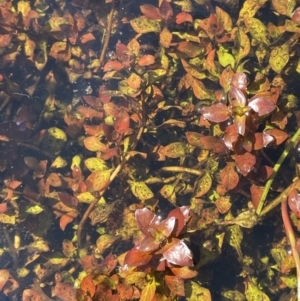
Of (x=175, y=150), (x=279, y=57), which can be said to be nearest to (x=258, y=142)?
(x=175, y=150)

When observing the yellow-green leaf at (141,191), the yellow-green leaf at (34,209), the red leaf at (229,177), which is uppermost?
the red leaf at (229,177)

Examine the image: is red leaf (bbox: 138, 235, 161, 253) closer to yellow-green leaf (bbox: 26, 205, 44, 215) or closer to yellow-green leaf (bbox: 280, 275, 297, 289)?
yellow-green leaf (bbox: 280, 275, 297, 289)

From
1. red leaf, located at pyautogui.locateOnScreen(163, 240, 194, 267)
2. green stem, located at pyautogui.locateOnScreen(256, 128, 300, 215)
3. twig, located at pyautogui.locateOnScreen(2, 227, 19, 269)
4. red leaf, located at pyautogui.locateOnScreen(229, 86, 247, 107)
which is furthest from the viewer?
twig, located at pyautogui.locateOnScreen(2, 227, 19, 269)

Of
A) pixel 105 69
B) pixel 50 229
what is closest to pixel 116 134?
pixel 105 69

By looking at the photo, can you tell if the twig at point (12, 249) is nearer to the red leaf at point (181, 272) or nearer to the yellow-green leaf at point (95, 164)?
the yellow-green leaf at point (95, 164)

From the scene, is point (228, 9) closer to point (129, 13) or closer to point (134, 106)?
point (129, 13)

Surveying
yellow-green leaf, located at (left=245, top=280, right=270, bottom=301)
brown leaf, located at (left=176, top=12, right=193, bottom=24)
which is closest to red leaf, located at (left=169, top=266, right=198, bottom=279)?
yellow-green leaf, located at (left=245, top=280, right=270, bottom=301)

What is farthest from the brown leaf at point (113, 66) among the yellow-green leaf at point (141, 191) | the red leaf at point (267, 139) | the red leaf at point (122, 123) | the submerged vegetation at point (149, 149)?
the red leaf at point (267, 139)
